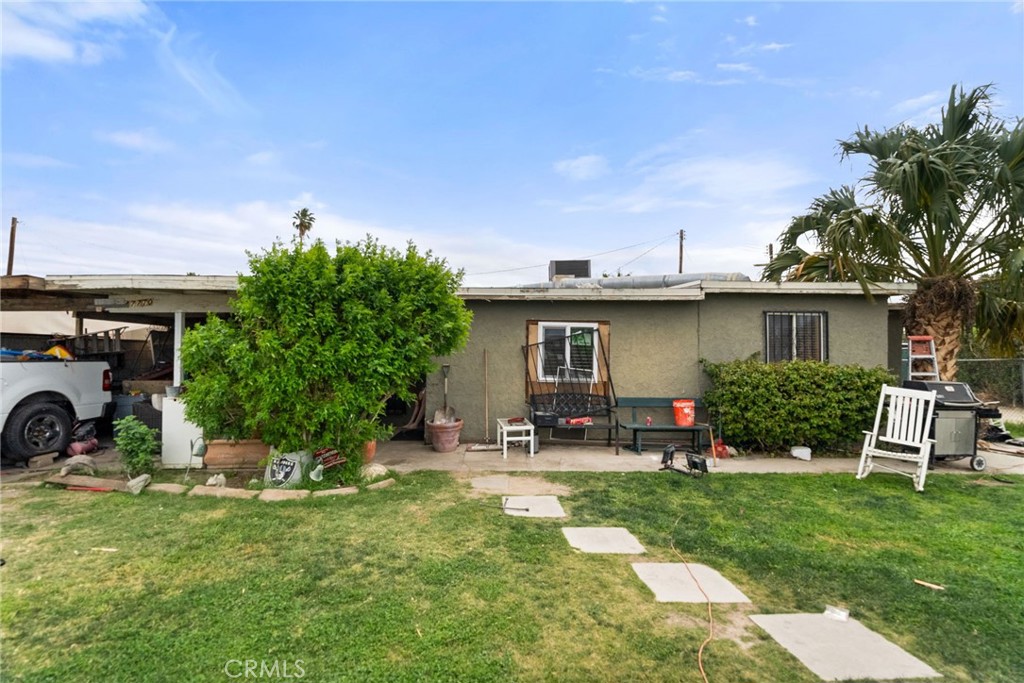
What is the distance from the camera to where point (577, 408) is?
7.69 metres

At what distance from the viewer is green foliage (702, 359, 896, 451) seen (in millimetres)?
6926

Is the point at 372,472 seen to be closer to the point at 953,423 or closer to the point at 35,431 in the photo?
the point at 35,431

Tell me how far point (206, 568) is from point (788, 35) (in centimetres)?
1074

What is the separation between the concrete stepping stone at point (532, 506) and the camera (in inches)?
172

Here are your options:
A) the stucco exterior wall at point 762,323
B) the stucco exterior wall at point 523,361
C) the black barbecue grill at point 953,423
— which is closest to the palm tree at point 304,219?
the stucco exterior wall at point 523,361

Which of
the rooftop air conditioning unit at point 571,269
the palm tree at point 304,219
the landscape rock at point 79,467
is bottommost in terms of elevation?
the landscape rock at point 79,467

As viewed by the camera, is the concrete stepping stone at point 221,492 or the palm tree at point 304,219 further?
the palm tree at point 304,219

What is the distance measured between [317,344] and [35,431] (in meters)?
4.46

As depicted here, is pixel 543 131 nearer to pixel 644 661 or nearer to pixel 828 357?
pixel 828 357

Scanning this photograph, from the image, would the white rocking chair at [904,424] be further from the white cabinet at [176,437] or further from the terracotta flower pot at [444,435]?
the white cabinet at [176,437]

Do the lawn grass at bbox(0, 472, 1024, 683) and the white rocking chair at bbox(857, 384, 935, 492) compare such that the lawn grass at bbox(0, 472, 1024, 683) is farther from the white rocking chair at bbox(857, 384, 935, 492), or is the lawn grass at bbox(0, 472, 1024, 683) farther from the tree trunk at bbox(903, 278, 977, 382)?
the tree trunk at bbox(903, 278, 977, 382)

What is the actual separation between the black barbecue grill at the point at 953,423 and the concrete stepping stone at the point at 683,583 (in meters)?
5.12

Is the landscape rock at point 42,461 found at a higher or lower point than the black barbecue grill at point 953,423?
lower

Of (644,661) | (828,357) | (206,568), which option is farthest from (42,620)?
(828,357)
